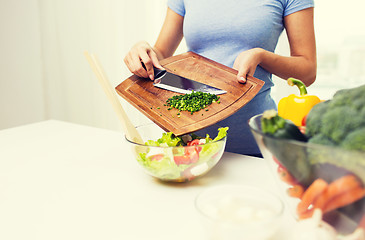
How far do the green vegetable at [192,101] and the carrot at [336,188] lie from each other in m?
0.42

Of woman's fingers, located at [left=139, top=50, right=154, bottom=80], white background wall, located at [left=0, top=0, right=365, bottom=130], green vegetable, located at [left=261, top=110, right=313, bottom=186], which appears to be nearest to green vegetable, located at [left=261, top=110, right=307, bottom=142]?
green vegetable, located at [left=261, top=110, right=313, bottom=186]

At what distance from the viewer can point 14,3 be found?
102 inches

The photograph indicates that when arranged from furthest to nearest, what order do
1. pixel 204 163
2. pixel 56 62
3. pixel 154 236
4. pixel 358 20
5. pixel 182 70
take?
pixel 56 62
pixel 358 20
pixel 182 70
pixel 204 163
pixel 154 236

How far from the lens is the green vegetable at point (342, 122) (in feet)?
1.25

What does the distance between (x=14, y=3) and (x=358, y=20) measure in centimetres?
272

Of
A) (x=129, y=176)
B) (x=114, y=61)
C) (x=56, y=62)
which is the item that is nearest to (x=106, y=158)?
(x=129, y=176)

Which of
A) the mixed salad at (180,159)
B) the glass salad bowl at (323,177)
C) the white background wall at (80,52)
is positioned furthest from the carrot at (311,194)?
the white background wall at (80,52)

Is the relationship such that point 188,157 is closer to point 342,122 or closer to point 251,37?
point 342,122

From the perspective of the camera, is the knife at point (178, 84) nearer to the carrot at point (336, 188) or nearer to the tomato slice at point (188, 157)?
the tomato slice at point (188, 157)

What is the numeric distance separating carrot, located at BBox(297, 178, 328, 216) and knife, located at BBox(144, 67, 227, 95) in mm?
454

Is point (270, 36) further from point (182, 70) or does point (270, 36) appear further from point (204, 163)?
point (204, 163)

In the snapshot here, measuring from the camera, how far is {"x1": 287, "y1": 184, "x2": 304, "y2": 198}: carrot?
1.51 ft

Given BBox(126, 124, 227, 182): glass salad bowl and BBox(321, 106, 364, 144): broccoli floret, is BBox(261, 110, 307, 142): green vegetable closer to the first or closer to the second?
BBox(321, 106, 364, 144): broccoli floret

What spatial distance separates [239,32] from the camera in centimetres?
110
